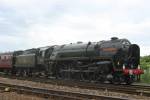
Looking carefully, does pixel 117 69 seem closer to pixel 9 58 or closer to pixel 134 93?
pixel 134 93

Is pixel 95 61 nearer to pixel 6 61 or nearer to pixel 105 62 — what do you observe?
pixel 105 62

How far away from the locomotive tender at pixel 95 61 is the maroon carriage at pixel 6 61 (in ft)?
33.4

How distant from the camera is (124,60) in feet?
82.0

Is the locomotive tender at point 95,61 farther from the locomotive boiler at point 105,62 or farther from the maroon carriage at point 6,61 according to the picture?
the maroon carriage at point 6,61

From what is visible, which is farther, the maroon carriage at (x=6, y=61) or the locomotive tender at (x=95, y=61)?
the maroon carriage at (x=6, y=61)

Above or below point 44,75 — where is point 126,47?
above

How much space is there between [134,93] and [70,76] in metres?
12.6

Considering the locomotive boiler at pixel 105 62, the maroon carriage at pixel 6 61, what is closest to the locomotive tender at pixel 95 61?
the locomotive boiler at pixel 105 62

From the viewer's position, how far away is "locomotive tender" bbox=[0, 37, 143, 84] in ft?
81.4

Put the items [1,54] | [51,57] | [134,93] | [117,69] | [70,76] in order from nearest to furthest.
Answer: [134,93] → [117,69] → [70,76] → [51,57] → [1,54]

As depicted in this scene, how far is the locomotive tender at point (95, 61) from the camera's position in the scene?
24812 millimetres

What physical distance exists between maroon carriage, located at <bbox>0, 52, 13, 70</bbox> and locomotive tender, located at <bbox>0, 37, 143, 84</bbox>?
10194 mm

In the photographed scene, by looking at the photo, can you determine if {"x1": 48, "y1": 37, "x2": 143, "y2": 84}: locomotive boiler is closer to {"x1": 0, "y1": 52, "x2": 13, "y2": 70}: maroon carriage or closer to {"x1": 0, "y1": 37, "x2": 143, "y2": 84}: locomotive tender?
{"x1": 0, "y1": 37, "x2": 143, "y2": 84}: locomotive tender

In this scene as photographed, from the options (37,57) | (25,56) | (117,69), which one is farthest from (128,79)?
(25,56)
